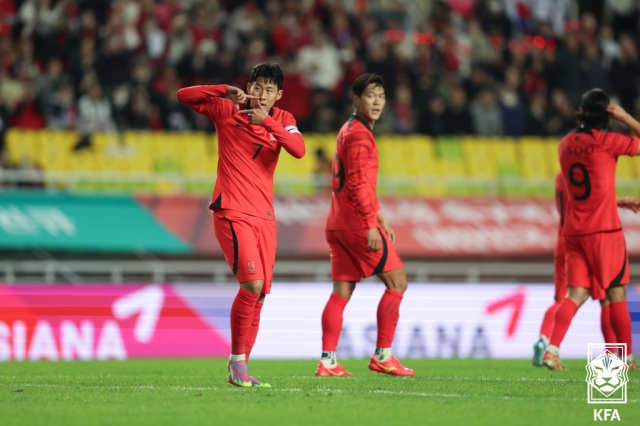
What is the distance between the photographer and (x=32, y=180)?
13047mm

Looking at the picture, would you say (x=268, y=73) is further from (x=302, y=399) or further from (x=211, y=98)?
(x=302, y=399)

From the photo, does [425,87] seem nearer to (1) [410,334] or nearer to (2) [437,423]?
(1) [410,334]

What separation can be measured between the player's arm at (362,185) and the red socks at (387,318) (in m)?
0.45

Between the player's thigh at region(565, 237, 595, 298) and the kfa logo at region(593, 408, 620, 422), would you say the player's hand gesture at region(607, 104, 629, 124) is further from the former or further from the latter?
the kfa logo at region(593, 408, 620, 422)

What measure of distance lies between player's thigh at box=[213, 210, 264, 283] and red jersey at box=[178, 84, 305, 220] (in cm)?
7

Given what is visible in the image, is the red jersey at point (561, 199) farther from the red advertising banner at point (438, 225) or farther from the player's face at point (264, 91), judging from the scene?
the red advertising banner at point (438, 225)

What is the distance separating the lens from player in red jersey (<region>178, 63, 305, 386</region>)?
19.7 ft

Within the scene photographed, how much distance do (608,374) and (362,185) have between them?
7.72 feet

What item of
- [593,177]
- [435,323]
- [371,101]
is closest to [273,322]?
[435,323]

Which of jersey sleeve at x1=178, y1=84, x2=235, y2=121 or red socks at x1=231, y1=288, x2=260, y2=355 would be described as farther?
jersey sleeve at x1=178, y1=84, x2=235, y2=121

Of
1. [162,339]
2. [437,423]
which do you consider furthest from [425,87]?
[437,423]

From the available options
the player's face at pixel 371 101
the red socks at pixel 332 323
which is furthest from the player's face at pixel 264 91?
the red socks at pixel 332 323

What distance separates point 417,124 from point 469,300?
5647mm

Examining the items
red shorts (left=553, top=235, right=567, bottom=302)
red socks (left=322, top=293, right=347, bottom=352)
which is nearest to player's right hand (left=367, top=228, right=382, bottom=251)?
red socks (left=322, top=293, right=347, bottom=352)
